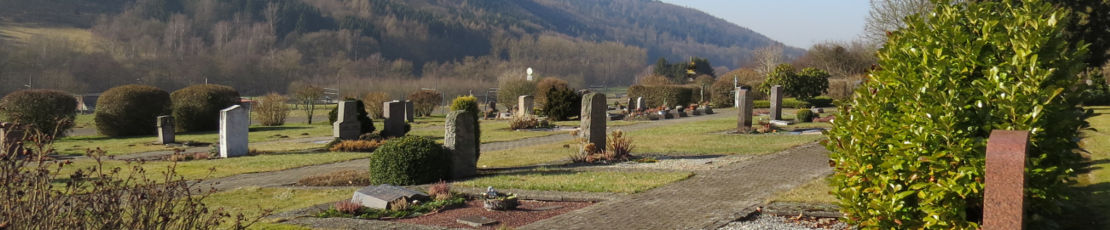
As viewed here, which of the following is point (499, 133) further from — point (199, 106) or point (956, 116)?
point (956, 116)

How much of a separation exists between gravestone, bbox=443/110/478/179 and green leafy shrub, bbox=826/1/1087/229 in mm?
8058

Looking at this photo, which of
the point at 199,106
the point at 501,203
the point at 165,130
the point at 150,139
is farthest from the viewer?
the point at 199,106

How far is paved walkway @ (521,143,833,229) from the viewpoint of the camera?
30.2ft

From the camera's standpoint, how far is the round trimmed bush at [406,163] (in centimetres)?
1337

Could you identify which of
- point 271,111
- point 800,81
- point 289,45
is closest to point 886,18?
point 800,81

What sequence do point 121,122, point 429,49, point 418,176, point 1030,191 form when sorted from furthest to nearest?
point 429,49, point 121,122, point 418,176, point 1030,191

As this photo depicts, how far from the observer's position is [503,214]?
10.2m

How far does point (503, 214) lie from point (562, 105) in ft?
81.3

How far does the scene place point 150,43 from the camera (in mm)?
100000

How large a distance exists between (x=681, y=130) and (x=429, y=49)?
108761 mm

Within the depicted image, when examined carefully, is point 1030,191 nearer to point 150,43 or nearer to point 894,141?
point 894,141

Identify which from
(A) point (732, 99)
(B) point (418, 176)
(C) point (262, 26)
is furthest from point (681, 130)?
(C) point (262, 26)

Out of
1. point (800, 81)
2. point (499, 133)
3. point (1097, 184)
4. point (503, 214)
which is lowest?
point (503, 214)

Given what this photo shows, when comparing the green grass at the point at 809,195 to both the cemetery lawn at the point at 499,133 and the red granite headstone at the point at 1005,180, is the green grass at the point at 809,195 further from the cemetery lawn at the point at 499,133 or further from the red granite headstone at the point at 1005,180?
the cemetery lawn at the point at 499,133
